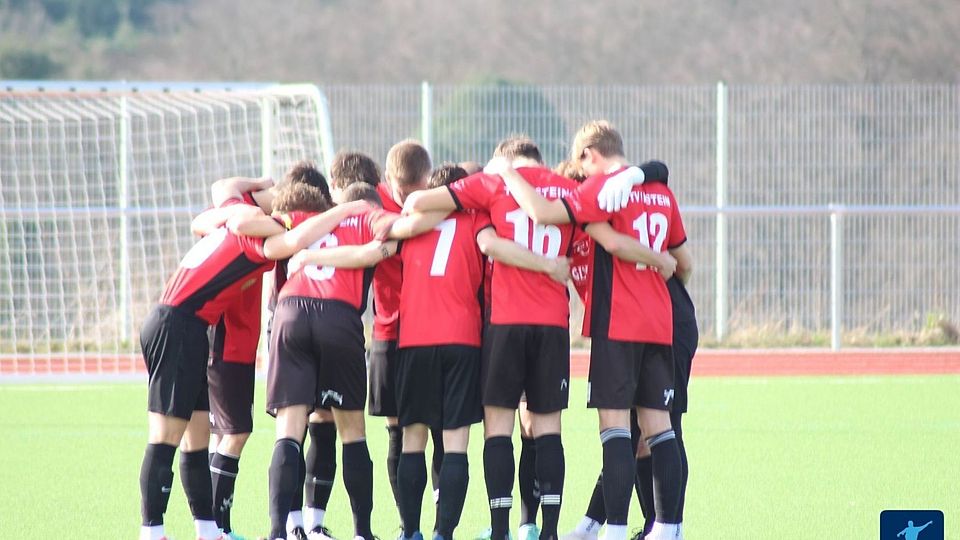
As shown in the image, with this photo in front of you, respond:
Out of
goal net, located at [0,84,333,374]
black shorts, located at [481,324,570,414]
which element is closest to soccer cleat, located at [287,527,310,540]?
black shorts, located at [481,324,570,414]

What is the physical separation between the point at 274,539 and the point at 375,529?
3.16 feet

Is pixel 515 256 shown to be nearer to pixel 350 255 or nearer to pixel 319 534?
pixel 350 255

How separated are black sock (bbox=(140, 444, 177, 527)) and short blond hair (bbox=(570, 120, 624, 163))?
7.39 ft

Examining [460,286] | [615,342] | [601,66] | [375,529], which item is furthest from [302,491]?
[601,66]

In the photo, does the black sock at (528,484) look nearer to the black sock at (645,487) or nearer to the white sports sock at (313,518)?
the black sock at (645,487)

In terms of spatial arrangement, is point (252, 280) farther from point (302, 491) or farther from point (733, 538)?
point (733, 538)

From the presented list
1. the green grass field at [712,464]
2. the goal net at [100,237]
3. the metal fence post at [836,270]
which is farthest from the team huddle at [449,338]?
the metal fence post at [836,270]

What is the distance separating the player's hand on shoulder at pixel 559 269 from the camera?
5.58m

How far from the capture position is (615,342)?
5.56m

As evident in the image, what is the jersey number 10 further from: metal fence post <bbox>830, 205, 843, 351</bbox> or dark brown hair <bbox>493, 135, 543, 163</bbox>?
metal fence post <bbox>830, 205, 843, 351</bbox>

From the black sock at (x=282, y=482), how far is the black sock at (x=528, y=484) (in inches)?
41.4

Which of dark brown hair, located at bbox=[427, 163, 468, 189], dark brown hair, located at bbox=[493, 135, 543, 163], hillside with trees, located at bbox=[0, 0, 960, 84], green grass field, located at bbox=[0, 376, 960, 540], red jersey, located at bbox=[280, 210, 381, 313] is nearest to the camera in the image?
red jersey, located at bbox=[280, 210, 381, 313]

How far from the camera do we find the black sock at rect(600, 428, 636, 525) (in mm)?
5434

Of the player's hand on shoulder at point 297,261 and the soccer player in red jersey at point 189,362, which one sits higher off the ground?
the player's hand on shoulder at point 297,261
